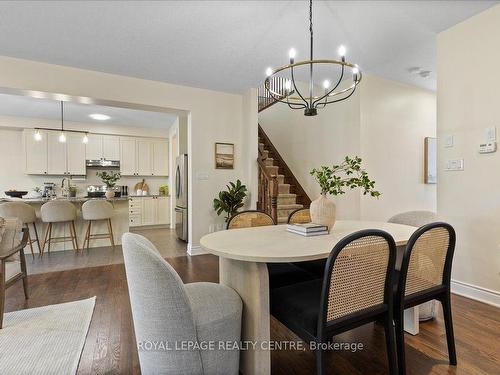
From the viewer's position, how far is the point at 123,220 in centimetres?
479

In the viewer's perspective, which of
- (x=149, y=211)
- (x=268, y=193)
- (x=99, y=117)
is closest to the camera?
(x=268, y=193)

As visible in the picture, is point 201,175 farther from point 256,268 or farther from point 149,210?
point 149,210

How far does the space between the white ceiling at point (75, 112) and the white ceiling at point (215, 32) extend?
1946mm

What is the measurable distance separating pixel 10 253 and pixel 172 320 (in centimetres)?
184

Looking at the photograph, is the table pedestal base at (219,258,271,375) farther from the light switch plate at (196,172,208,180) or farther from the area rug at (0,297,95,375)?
the light switch plate at (196,172,208,180)

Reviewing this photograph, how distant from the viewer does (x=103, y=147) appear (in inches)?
256

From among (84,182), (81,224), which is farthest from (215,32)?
(84,182)

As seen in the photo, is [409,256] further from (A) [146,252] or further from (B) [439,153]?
(B) [439,153]

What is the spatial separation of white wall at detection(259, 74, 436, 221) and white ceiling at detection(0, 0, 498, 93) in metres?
0.53

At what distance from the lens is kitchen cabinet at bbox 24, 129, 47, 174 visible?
5.77m

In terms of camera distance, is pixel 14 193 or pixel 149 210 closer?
pixel 14 193

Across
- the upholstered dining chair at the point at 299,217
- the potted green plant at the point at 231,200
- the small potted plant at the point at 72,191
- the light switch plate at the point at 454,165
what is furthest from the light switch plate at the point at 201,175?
the small potted plant at the point at 72,191

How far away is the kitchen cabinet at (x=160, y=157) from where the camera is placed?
280 inches

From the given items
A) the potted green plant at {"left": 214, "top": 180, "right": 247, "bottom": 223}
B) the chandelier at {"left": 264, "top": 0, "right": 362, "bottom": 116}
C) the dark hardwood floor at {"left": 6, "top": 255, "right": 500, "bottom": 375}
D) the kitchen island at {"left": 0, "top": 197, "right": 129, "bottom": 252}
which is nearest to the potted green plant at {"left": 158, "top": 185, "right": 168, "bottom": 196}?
the kitchen island at {"left": 0, "top": 197, "right": 129, "bottom": 252}
